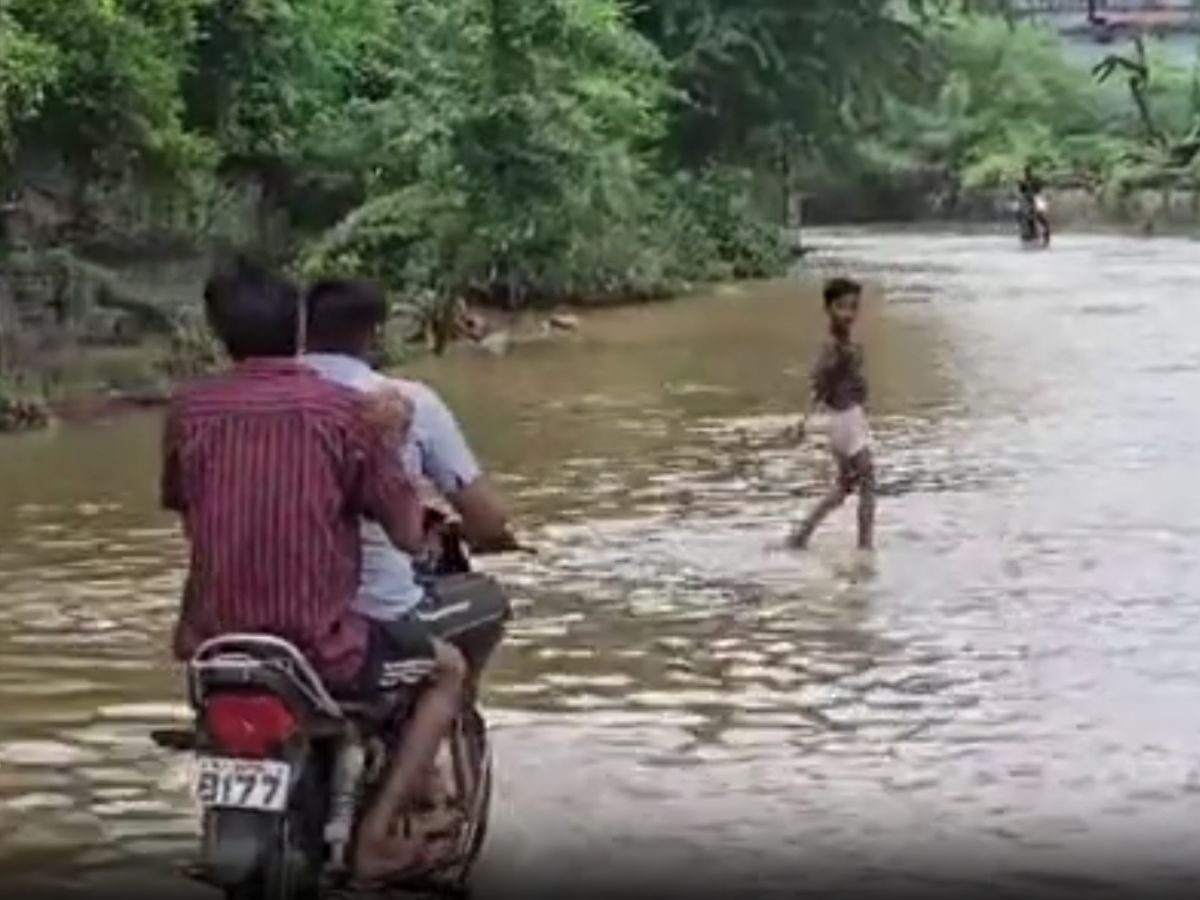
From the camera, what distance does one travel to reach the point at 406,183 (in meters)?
29.9

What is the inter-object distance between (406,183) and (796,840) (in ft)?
74.9

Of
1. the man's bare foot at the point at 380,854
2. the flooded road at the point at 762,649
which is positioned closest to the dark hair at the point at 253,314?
the man's bare foot at the point at 380,854

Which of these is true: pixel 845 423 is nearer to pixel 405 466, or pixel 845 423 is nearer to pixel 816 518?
pixel 816 518

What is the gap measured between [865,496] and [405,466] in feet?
23.6

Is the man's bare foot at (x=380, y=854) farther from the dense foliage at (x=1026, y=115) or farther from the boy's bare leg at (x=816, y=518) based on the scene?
the dense foliage at (x=1026, y=115)

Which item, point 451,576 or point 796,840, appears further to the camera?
point 796,840

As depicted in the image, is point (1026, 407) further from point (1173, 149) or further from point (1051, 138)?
point (1051, 138)

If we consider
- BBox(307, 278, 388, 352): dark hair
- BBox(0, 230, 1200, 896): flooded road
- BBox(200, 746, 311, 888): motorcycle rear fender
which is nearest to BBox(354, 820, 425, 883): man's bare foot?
BBox(200, 746, 311, 888): motorcycle rear fender

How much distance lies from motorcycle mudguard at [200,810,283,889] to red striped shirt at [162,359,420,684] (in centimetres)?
35

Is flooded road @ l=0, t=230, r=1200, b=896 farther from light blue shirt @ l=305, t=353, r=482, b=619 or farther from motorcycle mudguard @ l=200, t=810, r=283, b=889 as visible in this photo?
motorcycle mudguard @ l=200, t=810, r=283, b=889

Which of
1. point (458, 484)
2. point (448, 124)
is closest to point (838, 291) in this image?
point (458, 484)

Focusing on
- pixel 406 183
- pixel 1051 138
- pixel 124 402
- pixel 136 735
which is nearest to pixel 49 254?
pixel 124 402

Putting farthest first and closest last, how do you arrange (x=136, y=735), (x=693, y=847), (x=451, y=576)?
(x=136, y=735) → (x=693, y=847) → (x=451, y=576)

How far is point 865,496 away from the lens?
1319 cm
